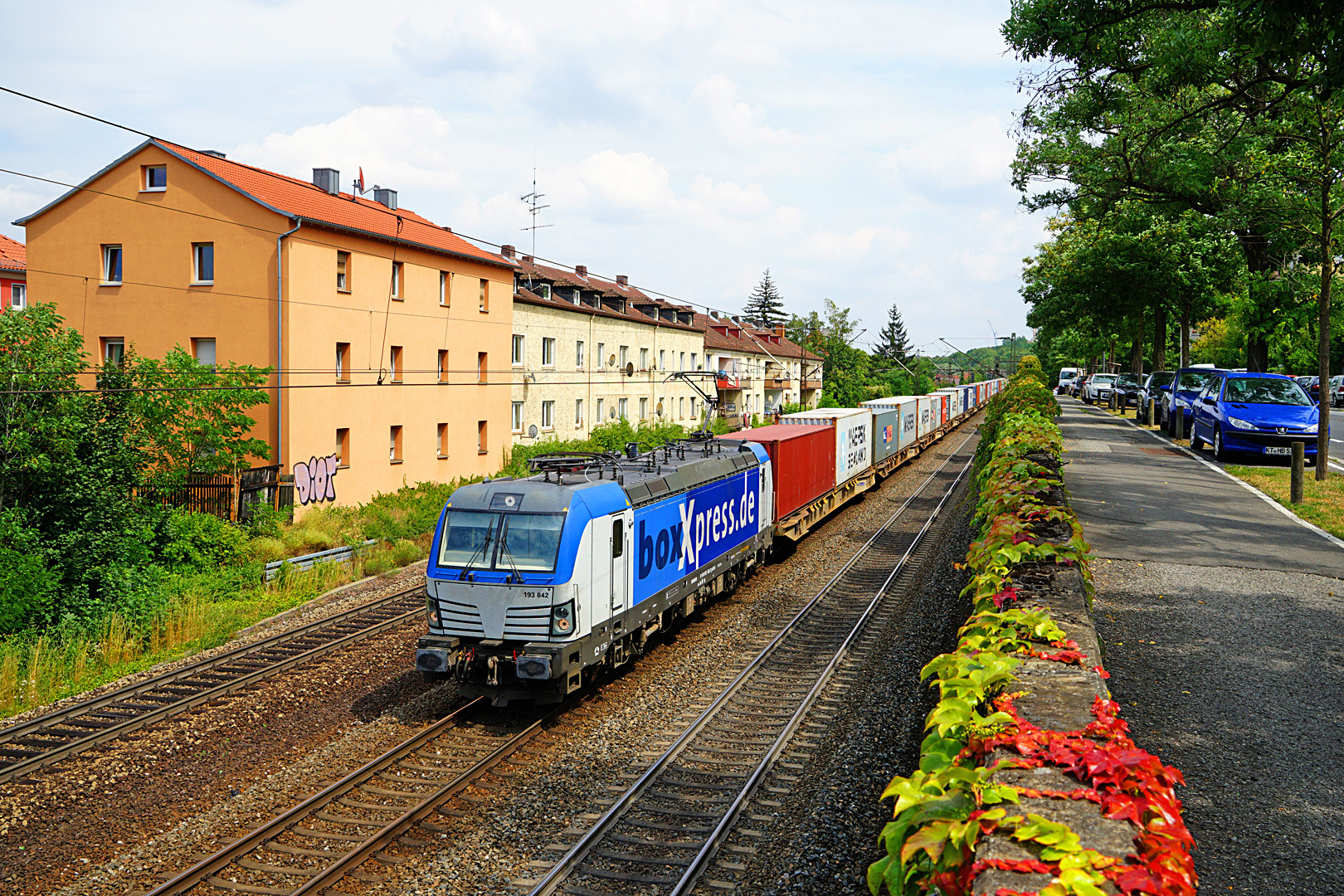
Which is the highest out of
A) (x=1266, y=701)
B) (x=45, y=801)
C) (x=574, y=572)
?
(x=574, y=572)

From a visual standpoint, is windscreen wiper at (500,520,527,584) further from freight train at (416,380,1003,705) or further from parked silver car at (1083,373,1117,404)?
parked silver car at (1083,373,1117,404)

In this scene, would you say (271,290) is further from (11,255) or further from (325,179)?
(11,255)

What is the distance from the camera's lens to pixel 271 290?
24.8 meters

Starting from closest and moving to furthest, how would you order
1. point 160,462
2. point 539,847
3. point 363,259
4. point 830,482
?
point 539,847, point 160,462, point 830,482, point 363,259

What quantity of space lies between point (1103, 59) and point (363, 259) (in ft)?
71.3

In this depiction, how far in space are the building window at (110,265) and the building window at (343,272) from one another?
6.44 meters

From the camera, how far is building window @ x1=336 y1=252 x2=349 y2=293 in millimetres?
26902

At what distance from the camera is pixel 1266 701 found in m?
8.51

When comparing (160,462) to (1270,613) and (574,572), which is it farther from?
(1270,613)

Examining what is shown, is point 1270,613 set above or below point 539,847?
above

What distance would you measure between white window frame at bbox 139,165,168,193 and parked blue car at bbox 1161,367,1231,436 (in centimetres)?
3177

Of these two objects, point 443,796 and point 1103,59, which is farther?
point 1103,59

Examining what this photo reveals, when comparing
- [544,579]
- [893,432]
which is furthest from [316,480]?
[893,432]

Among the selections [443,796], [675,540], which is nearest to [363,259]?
[675,540]
